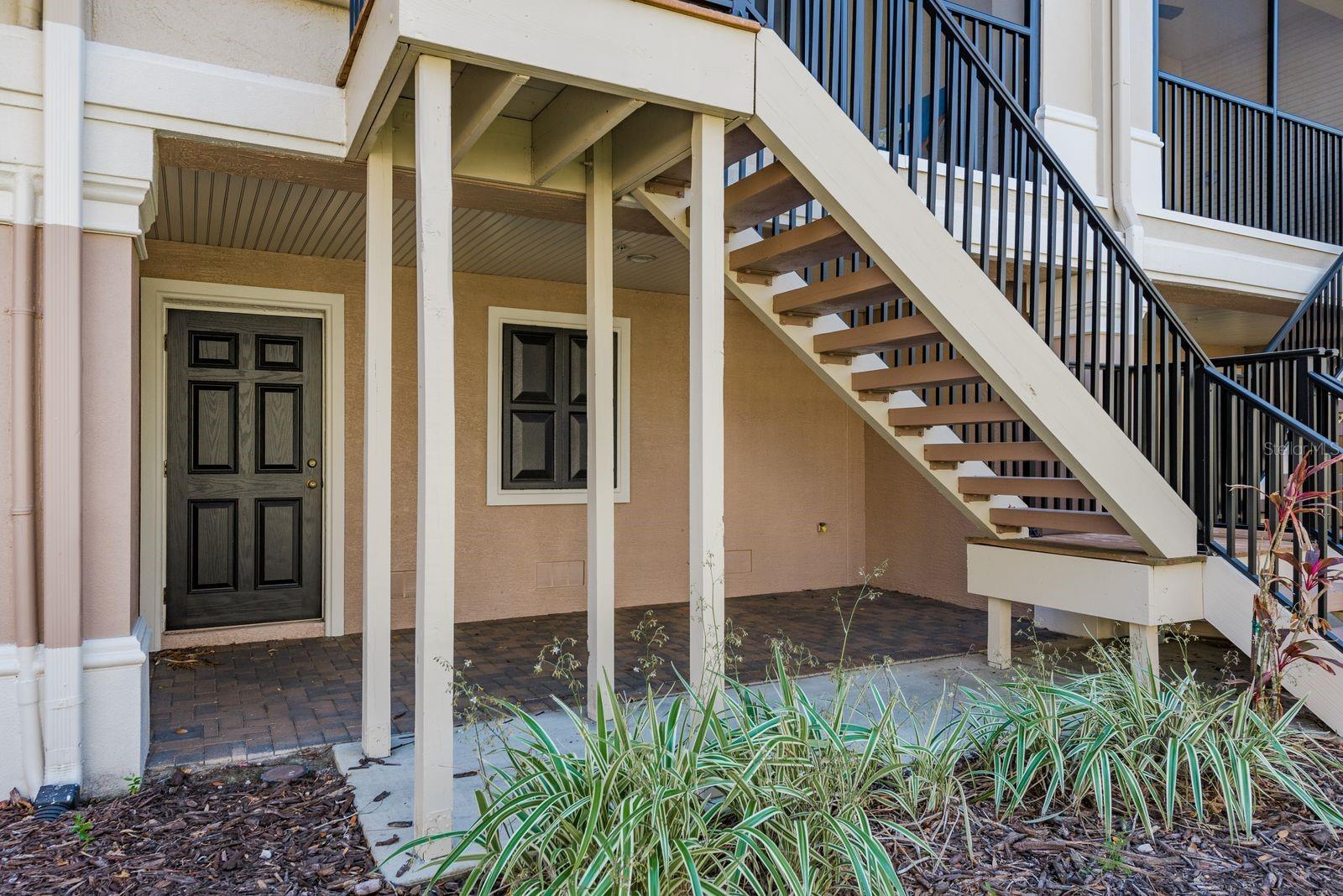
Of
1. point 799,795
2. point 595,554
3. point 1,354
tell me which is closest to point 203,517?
point 1,354

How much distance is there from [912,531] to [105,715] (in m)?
5.91

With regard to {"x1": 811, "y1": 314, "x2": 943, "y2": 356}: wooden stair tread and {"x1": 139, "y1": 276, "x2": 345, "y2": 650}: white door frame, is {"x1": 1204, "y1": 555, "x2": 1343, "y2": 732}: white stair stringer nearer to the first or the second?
{"x1": 811, "y1": 314, "x2": 943, "y2": 356}: wooden stair tread

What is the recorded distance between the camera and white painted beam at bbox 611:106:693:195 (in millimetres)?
3406

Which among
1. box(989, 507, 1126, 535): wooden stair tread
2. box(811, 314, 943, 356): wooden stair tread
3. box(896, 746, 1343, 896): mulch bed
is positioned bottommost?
box(896, 746, 1343, 896): mulch bed

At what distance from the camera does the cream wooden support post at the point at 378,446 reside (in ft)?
11.8

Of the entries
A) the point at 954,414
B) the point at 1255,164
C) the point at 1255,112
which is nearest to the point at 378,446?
the point at 954,414

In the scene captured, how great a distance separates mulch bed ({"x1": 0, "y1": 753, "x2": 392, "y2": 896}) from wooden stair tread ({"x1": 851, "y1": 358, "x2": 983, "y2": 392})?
9.69ft

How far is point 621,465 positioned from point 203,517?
2.82 metres

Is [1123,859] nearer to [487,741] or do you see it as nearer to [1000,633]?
[487,741]

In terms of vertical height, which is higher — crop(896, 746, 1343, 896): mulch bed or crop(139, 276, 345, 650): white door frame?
crop(139, 276, 345, 650): white door frame

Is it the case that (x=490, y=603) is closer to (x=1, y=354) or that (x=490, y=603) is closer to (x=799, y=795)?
(x=1, y=354)

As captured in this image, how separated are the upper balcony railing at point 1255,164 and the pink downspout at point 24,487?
6624 mm

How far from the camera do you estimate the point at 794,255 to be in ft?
13.3

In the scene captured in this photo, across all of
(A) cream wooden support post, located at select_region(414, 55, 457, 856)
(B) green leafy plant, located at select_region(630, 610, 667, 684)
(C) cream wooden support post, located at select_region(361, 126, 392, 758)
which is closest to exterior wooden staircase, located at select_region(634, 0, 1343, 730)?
(A) cream wooden support post, located at select_region(414, 55, 457, 856)
